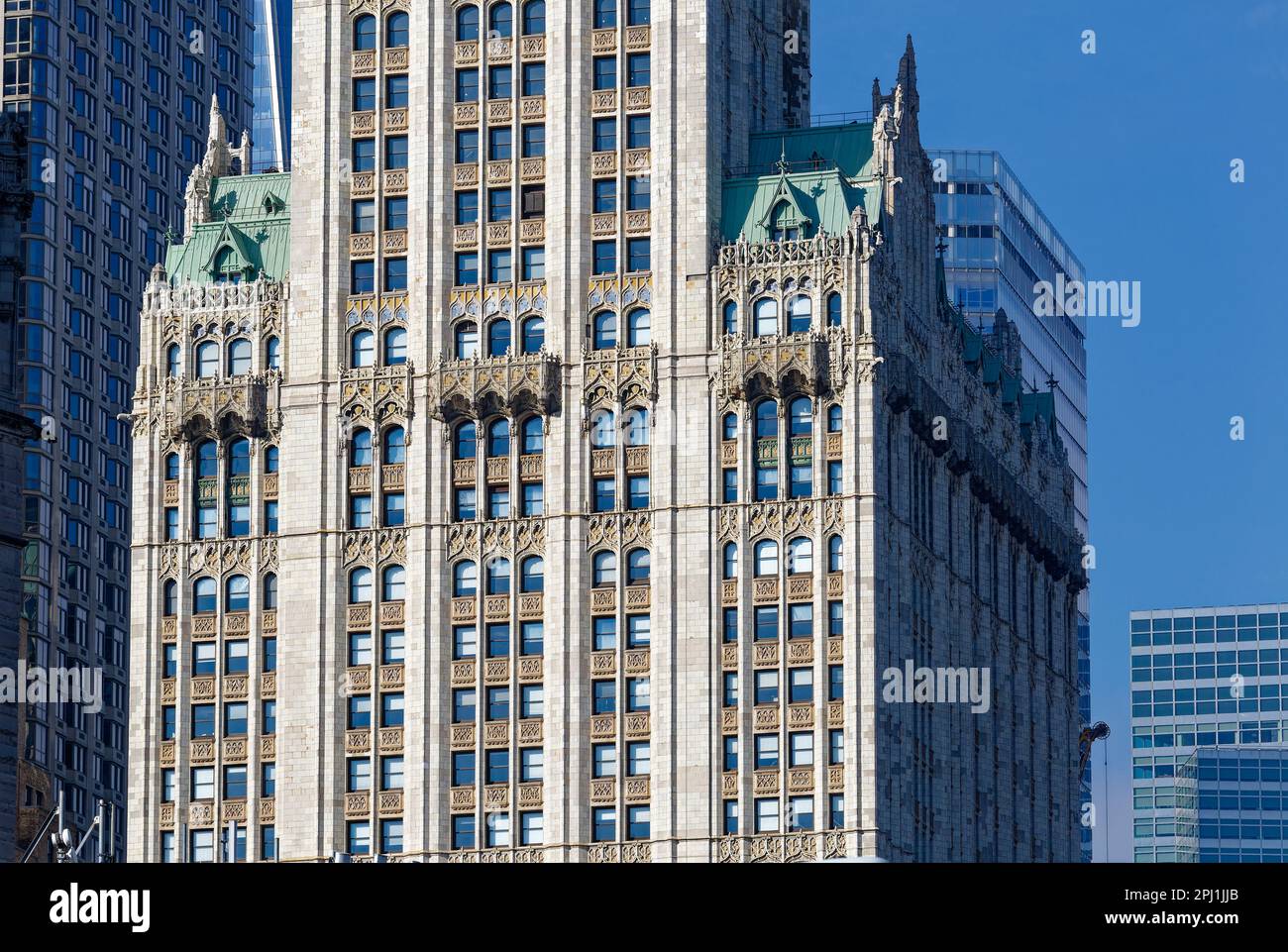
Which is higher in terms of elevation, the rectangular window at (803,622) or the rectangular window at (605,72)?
the rectangular window at (605,72)

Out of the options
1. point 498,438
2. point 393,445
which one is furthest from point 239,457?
point 498,438

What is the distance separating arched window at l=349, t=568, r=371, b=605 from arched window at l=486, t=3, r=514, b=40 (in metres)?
30.3

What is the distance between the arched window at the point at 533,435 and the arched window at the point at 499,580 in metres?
6.33

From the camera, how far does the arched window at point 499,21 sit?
172m

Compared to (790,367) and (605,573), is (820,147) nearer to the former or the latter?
(790,367)

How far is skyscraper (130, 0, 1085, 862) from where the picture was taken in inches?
6280

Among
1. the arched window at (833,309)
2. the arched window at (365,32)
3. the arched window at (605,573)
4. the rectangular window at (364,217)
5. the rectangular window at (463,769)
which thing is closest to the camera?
the rectangular window at (463,769)

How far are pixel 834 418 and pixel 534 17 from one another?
94.2 ft

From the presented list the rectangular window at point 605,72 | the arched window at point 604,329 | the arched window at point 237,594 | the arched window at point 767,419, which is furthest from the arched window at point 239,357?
the arched window at point 767,419

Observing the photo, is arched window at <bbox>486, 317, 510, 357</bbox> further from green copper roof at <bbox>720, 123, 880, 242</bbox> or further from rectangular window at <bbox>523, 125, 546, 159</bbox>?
green copper roof at <bbox>720, 123, 880, 242</bbox>

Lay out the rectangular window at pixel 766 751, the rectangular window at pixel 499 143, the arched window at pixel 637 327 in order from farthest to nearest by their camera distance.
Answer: the rectangular window at pixel 499 143
the arched window at pixel 637 327
the rectangular window at pixel 766 751

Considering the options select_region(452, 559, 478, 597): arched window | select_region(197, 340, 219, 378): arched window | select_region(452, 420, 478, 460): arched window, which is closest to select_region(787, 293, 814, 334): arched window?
select_region(452, 420, 478, 460): arched window

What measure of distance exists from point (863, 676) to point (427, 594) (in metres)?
24.6

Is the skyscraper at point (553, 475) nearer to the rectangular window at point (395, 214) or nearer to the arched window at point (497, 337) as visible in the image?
the arched window at point (497, 337)
